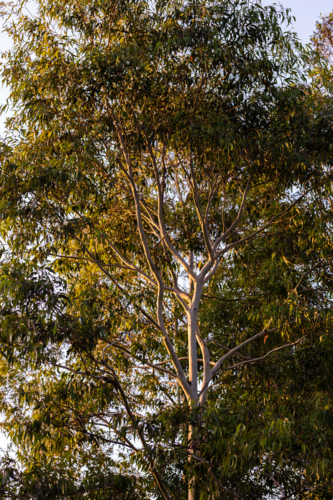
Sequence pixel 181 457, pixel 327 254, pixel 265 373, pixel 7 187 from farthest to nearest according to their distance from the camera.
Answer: pixel 265 373 < pixel 327 254 < pixel 7 187 < pixel 181 457

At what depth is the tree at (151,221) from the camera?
17.7 feet

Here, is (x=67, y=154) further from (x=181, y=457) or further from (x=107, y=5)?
(x=181, y=457)

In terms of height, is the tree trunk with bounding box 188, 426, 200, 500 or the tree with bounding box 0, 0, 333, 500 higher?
the tree with bounding box 0, 0, 333, 500

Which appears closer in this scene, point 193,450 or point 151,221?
point 193,450

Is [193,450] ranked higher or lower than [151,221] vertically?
lower

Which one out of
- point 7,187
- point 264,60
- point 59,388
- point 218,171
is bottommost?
point 59,388

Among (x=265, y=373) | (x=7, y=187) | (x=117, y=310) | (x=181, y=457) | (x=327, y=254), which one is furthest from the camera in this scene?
(x=265, y=373)

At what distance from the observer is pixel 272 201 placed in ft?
25.9

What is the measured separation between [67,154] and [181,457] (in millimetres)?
3658

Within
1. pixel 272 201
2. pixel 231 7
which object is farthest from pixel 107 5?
pixel 272 201

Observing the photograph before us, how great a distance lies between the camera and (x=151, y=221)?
734cm

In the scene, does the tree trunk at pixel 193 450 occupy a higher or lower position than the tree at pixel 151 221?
lower

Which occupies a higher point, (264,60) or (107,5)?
(107,5)

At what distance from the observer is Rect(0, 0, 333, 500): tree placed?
5406 mm
